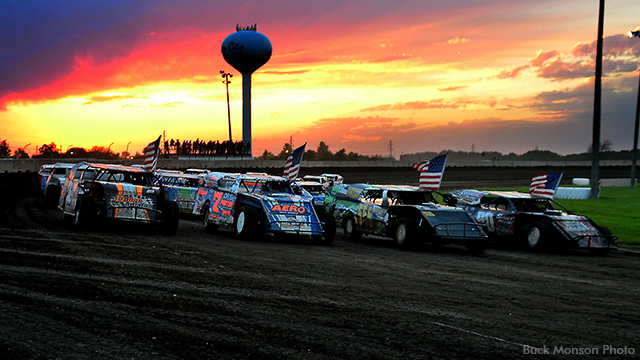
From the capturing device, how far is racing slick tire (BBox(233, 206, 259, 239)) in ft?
48.5

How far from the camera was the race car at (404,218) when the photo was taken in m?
14.3

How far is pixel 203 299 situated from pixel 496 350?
3.46 m

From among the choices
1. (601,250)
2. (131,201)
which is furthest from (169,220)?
(601,250)

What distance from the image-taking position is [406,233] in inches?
570

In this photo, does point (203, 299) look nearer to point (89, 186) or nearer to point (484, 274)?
point (484, 274)

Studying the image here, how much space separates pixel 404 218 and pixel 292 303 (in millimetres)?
7593

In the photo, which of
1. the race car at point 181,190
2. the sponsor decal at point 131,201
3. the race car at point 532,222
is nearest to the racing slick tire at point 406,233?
the race car at point 532,222

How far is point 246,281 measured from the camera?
8938mm

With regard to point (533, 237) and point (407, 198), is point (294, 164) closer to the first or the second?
point (407, 198)

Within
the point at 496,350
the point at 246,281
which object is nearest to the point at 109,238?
the point at 246,281

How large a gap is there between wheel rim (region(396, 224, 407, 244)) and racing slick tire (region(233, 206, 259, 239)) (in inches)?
130

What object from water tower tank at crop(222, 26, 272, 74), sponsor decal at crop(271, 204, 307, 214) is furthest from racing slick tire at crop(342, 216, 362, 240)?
water tower tank at crop(222, 26, 272, 74)

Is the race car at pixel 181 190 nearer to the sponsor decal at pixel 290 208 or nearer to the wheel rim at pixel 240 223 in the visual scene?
the wheel rim at pixel 240 223

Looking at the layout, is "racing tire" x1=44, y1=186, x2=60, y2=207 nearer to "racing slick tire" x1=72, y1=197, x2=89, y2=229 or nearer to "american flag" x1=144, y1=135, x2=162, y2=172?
"american flag" x1=144, y1=135, x2=162, y2=172
